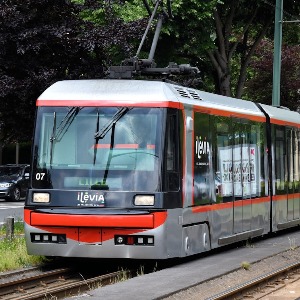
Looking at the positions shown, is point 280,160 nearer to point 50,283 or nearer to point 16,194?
point 50,283

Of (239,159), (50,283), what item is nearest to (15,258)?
(50,283)

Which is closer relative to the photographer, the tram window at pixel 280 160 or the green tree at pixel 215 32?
the tram window at pixel 280 160

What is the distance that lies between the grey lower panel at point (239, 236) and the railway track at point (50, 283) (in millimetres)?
3108

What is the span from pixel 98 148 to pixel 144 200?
109 cm

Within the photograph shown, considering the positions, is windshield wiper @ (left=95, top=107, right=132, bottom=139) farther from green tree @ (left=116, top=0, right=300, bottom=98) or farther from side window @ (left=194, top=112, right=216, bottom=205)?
green tree @ (left=116, top=0, right=300, bottom=98)

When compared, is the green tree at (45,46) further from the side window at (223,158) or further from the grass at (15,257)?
the side window at (223,158)

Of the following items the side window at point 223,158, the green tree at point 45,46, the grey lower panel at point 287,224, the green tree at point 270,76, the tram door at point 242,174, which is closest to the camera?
the side window at point 223,158

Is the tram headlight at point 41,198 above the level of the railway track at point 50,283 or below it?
above

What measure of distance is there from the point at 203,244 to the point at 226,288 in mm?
3597

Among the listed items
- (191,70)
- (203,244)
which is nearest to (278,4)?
(191,70)

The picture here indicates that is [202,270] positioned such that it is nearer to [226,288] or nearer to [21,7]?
[226,288]

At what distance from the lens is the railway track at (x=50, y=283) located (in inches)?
543

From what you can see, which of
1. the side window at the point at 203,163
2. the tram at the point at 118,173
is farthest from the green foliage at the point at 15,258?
the side window at the point at 203,163

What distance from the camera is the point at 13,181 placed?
44125mm
